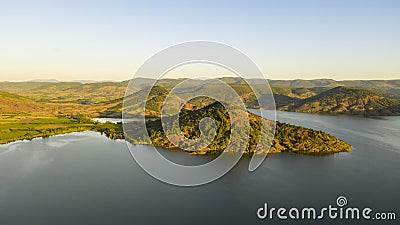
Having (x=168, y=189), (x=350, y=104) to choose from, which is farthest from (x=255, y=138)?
(x=350, y=104)

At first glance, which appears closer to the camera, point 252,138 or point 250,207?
point 250,207

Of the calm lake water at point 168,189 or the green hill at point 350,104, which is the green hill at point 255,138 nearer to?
the calm lake water at point 168,189

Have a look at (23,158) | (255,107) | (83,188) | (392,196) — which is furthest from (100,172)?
(255,107)

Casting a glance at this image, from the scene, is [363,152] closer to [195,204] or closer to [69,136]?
[195,204]

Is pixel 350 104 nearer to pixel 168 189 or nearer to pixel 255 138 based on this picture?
pixel 255 138

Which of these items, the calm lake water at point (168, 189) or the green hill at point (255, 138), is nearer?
the calm lake water at point (168, 189)

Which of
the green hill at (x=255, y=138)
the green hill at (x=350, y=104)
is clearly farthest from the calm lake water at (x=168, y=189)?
the green hill at (x=350, y=104)
